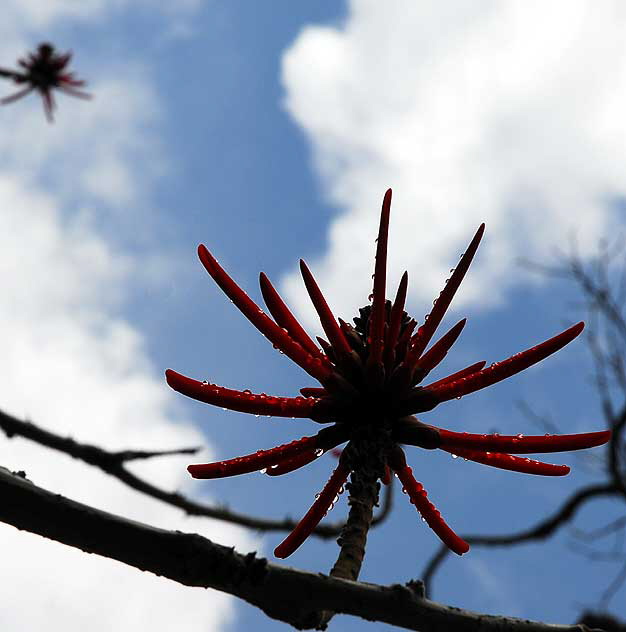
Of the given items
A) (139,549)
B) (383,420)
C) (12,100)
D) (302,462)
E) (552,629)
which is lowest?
(139,549)

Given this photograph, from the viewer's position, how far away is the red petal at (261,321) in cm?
150

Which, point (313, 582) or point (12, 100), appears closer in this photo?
point (313, 582)

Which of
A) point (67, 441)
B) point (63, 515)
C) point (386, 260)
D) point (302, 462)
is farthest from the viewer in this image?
point (67, 441)

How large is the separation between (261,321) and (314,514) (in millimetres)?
362

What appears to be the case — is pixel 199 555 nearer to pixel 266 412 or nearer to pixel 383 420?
pixel 266 412

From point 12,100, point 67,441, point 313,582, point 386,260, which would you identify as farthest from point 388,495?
point 12,100

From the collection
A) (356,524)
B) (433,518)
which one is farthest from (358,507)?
(433,518)

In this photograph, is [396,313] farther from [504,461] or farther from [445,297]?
[504,461]

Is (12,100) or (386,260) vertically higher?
(12,100)

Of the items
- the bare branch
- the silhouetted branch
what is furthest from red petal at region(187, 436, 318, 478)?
the bare branch

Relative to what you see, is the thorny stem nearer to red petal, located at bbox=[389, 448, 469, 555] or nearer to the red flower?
red petal, located at bbox=[389, 448, 469, 555]

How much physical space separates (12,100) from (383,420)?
4.03m

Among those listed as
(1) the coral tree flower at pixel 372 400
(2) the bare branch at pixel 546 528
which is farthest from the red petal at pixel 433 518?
(2) the bare branch at pixel 546 528

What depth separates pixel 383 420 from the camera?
1585 millimetres
